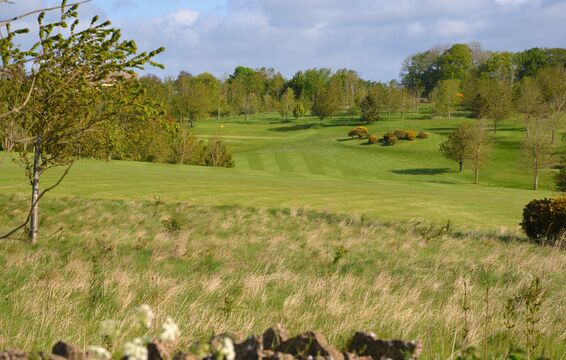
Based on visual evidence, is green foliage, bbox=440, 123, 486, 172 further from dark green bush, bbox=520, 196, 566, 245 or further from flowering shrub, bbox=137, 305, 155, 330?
flowering shrub, bbox=137, 305, 155, 330

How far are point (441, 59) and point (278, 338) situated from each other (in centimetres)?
18667

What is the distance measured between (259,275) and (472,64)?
184401 millimetres

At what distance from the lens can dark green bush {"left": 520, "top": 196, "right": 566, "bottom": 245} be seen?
2011 centimetres

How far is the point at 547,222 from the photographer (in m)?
20.2

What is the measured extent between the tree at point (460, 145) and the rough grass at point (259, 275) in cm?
4986

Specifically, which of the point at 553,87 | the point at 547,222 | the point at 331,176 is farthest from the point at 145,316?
the point at 553,87

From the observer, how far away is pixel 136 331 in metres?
5.42

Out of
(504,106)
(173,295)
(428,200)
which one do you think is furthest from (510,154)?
(173,295)

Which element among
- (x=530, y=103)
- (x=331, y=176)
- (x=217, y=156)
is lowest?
(x=331, y=176)

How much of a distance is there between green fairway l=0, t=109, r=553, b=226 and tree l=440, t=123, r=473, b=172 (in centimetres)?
272

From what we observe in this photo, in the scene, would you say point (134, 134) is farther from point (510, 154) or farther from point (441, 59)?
point (441, 59)

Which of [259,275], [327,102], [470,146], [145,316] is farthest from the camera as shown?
[327,102]

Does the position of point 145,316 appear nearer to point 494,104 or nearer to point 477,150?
point 477,150

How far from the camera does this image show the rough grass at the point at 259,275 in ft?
19.5
